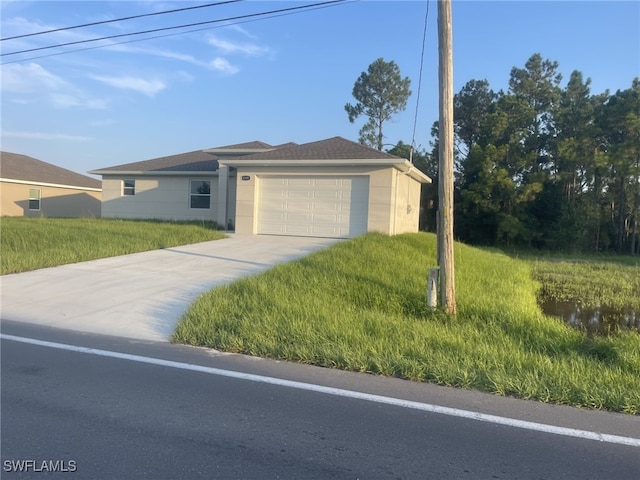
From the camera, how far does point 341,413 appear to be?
13.4 ft

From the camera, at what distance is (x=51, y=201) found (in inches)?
1189

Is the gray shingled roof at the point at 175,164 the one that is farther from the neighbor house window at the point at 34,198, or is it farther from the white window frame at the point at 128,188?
the neighbor house window at the point at 34,198

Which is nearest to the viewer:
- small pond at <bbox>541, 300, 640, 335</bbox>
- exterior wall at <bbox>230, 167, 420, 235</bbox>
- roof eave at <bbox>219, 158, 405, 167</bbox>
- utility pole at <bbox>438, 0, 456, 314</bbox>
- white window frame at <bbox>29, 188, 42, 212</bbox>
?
utility pole at <bbox>438, 0, 456, 314</bbox>

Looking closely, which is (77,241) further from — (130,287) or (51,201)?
(51,201)

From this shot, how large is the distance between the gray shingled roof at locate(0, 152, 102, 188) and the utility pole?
2803cm

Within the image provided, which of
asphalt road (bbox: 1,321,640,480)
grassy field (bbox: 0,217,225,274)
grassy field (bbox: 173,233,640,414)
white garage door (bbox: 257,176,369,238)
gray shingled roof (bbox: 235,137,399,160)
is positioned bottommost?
asphalt road (bbox: 1,321,640,480)

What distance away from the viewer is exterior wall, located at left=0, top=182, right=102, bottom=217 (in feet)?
90.2

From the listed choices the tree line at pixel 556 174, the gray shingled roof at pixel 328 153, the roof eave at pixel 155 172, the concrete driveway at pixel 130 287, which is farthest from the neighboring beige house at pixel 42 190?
the tree line at pixel 556 174

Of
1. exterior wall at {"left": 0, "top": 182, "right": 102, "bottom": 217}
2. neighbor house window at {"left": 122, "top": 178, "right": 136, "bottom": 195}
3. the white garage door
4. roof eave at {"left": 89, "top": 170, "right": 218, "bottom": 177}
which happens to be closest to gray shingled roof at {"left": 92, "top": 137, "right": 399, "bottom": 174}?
roof eave at {"left": 89, "top": 170, "right": 218, "bottom": 177}

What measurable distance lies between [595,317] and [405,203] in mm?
10559

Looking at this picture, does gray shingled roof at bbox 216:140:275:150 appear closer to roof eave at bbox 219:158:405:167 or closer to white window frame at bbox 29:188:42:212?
roof eave at bbox 219:158:405:167

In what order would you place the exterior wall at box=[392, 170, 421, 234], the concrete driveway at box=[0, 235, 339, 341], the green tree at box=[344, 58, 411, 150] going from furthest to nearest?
the green tree at box=[344, 58, 411, 150] → the exterior wall at box=[392, 170, 421, 234] → the concrete driveway at box=[0, 235, 339, 341]

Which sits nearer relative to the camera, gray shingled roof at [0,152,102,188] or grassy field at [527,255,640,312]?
grassy field at [527,255,640,312]

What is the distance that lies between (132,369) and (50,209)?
2948cm
